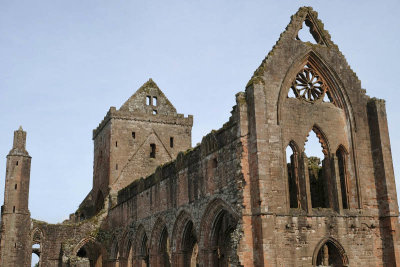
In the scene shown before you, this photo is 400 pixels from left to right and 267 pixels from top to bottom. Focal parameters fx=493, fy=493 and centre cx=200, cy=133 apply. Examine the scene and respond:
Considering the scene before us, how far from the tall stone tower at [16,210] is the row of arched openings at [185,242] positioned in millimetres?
5945

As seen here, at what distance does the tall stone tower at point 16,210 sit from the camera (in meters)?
29.4

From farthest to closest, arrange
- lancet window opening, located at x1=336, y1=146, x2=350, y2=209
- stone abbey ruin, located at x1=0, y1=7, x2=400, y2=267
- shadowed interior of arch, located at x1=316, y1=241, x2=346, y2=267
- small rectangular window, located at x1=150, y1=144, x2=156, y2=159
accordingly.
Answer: small rectangular window, located at x1=150, y1=144, x2=156, y2=159, lancet window opening, located at x1=336, y1=146, x2=350, y2=209, shadowed interior of arch, located at x1=316, y1=241, x2=346, y2=267, stone abbey ruin, located at x1=0, y1=7, x2=400, y2=267

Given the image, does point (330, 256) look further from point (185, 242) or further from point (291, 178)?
point (185, 242)

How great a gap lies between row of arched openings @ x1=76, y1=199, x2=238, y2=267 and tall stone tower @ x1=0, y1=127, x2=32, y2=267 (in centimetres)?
595

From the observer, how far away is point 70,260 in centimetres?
2727

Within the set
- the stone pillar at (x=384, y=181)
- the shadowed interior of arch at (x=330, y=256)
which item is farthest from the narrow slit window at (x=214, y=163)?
the stone pillar at (x=384, y=181)

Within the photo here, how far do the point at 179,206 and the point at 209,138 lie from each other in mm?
3865

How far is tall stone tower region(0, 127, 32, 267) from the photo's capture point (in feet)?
96.5

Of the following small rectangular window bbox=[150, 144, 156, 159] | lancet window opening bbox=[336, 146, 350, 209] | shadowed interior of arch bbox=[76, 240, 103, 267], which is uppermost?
small rectangular window bbox=[150, 144, 156, 159]

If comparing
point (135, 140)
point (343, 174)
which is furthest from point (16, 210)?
point (343, 174)

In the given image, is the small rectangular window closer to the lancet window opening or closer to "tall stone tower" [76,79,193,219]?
"tall stone tower" [76,79,193,219]

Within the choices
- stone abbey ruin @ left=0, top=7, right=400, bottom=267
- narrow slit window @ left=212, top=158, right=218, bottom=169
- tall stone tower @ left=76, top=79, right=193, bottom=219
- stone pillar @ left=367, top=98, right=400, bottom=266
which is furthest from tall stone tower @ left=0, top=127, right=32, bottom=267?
stone pillar @ left=367, top=98, right=400, bottom=266

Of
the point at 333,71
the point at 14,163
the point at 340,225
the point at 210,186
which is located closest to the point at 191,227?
the point at 210,186

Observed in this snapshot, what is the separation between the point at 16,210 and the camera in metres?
30.5
